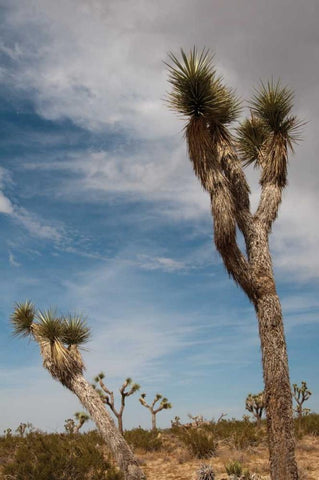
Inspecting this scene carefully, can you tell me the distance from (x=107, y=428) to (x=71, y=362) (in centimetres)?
218

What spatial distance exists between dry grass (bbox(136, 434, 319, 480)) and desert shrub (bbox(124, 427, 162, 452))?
A: 0.30 metres

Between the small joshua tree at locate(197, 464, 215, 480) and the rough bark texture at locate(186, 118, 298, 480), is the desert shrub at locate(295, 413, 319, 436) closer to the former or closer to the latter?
the small joshua tree at locate(197, 464, 215, 480)

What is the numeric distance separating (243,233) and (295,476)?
5377mm

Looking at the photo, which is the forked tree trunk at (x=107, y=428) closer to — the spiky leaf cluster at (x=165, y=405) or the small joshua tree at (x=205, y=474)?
the small joshua tree at (x=205, y=474)

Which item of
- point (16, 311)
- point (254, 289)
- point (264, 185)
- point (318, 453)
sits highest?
point (264, 185)

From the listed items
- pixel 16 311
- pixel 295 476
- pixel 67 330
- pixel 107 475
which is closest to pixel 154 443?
pixel 107 475

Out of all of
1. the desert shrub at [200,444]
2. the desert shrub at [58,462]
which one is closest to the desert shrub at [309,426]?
the desert shrub at [200,444]

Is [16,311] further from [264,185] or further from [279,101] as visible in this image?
[279,101]

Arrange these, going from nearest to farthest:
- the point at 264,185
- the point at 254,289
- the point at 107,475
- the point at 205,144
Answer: the point at 254,289 → the point at 205,144 → the point at 264,185 → the point at 107,475

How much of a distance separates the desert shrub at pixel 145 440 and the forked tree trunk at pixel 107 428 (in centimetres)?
338

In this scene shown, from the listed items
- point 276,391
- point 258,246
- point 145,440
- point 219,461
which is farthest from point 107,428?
point 258,246

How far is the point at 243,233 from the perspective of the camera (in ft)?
35.6

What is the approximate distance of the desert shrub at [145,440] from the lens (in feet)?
50.8

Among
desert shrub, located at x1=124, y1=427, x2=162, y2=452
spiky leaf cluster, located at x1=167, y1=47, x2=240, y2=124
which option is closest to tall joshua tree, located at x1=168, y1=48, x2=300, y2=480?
spiky leaf cluster, located at x1=167, y1=47, x2=240, y2=124
